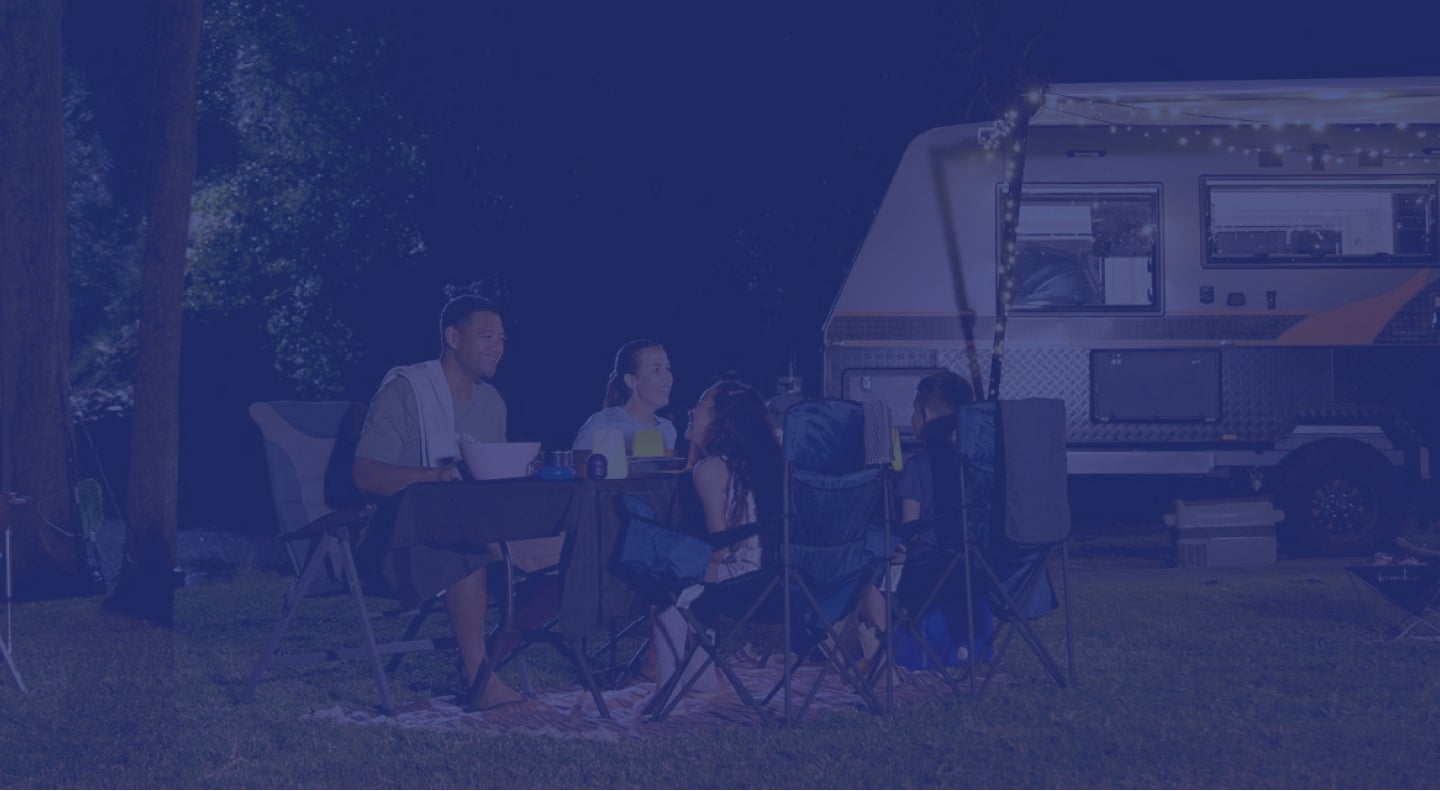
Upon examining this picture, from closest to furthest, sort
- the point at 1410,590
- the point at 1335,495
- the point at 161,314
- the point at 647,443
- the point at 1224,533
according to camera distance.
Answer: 1. the point at 647,443
2. the point at 1410,590
3. the point at 161,314
4. the point at 1224,533
5. the point at 1335,495

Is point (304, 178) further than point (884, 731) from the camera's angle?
Yes

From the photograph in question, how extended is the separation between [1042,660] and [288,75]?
866cm

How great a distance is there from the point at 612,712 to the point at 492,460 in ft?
2.83

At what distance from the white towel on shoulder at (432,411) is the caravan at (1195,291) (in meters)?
3.81

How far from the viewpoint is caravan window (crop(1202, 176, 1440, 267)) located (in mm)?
8789

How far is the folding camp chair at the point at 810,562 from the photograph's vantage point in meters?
4.50

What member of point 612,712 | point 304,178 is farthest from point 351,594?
point 304,178

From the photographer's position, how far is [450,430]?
16.7ft

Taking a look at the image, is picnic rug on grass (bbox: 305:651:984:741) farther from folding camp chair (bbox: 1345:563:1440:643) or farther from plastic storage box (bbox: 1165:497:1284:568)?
plastic storage box (bbox: 1165:497:1284:568)

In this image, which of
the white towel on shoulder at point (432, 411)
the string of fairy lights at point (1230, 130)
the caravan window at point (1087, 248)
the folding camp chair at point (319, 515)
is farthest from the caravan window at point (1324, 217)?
the folding camp chair at point (319, 515)

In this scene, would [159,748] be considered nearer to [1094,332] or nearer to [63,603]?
[63,603]

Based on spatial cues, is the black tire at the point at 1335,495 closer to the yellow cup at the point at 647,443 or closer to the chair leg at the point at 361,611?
the yellow cup at the point at 647,443

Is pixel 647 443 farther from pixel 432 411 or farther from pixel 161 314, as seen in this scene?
pixel 161 314

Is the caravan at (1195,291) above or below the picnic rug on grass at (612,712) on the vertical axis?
above
